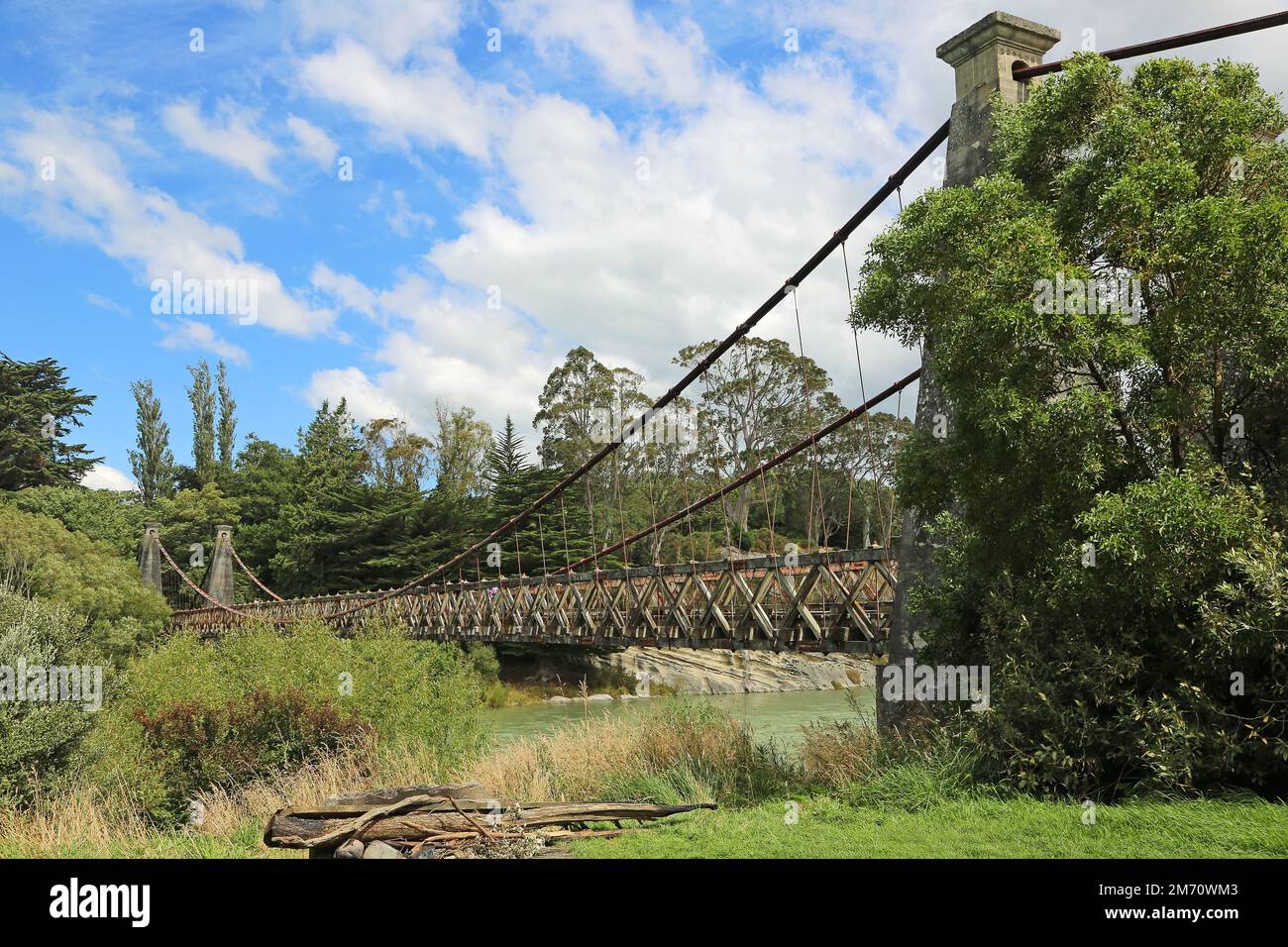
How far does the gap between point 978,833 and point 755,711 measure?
1404 centimetres

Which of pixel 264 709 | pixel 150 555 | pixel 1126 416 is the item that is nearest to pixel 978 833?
pixel 1126 416

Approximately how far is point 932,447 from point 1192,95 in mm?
2302

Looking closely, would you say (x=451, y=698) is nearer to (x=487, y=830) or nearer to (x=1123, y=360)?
(x=487, y=830)

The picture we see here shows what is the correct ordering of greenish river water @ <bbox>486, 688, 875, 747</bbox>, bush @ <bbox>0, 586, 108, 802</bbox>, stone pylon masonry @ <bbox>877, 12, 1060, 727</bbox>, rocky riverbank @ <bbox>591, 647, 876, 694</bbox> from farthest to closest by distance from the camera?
rocky riverbank @ <bbox>591, 647, 876, 694</bbox> < greenish river water @ <bbox>486, 688, 875, 747</bbox> < bush @ <bbox>0, 586, 108, 802</bbox> < stone pylon masonry @ <bbox>877, 12, 1060, 727</bbox>

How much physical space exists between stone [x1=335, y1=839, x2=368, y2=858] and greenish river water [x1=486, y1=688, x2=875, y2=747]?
8634 millimetres

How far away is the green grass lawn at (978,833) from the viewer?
4184 millimetres

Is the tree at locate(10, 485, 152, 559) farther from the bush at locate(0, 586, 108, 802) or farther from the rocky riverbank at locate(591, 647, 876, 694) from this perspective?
the bush at locate(0, 586, 108, 802)

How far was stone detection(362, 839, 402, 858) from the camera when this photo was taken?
15.7ft

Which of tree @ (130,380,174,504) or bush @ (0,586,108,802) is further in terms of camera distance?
tree @ (130,380,174,504)

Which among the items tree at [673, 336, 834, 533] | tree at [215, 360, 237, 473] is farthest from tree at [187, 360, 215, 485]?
tree at [673, 336, 834, 533]

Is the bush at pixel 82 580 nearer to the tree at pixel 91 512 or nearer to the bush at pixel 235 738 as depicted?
the tree at pixel 91 512
